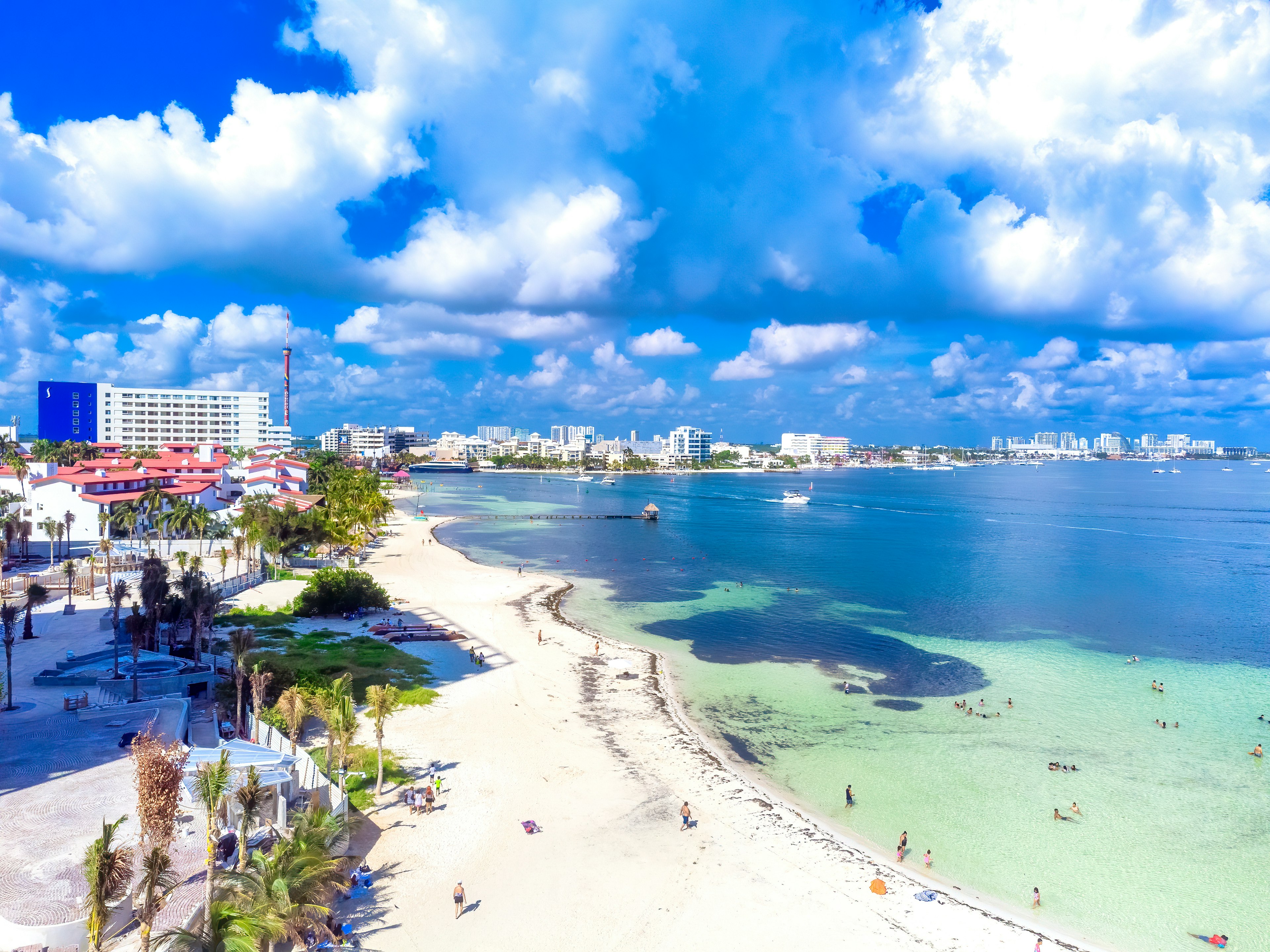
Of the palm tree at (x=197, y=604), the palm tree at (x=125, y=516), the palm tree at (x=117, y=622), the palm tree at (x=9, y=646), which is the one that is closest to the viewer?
the palm tree at (x=9, y=646)

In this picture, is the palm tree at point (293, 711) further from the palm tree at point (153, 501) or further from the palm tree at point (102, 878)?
the palm tree at point (153, 501)

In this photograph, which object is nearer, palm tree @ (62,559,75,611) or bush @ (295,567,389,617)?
palm tree @ (62,559,75,611)

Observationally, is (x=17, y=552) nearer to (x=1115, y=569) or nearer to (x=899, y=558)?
(x=899, y=558)

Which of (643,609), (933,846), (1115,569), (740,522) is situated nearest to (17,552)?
(643,609)

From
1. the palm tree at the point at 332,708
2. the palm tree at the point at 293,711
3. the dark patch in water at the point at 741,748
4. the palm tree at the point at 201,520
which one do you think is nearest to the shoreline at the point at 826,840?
the dark patch in water at the point at 741,748

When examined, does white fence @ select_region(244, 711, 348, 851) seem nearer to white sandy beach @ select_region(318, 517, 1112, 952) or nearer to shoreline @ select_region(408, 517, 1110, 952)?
white sandy beach @ select_region(318, 517, 1112, 952)

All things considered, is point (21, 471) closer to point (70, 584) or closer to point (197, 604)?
point (70, 584)

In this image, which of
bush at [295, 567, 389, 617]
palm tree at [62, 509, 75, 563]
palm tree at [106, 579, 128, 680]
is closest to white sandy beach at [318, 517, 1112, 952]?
palm tree at [106, 579, 128, 680]
